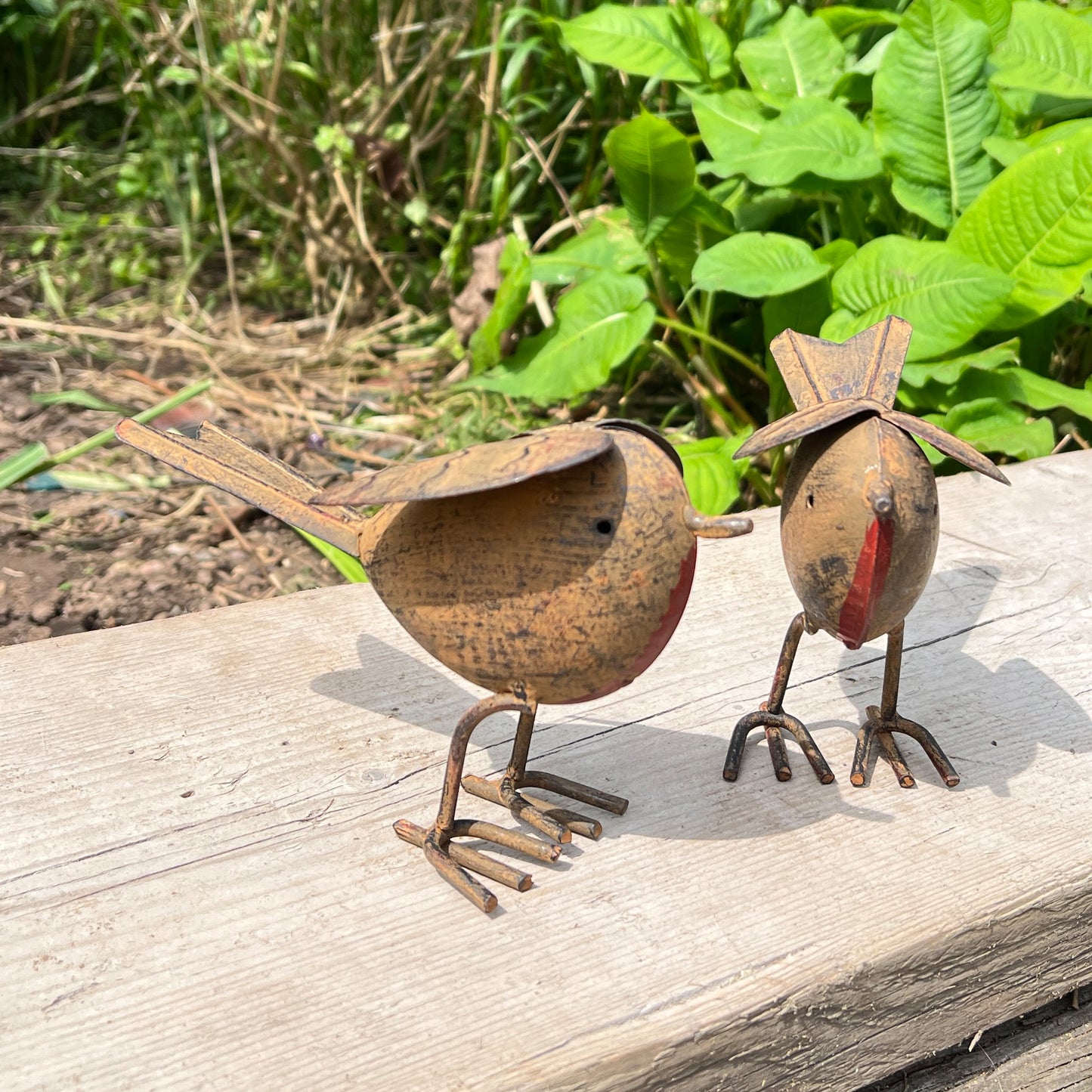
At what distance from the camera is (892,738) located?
1426 mm

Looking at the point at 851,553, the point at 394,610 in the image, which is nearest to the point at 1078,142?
the point at 851,553

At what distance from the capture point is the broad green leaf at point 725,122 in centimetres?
233

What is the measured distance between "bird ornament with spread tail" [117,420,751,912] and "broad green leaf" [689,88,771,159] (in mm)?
1401

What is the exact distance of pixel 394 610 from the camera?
121 cm

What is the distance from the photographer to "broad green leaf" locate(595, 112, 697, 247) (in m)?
2.34

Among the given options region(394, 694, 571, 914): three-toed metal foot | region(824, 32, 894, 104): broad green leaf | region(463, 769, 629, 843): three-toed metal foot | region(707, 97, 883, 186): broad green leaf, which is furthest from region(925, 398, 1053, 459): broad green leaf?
region(394, 694, 571, 914): three-toed metal foot

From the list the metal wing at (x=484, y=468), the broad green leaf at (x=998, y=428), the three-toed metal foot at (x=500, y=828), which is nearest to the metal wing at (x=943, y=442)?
the metal wing at (x=484, y=468)

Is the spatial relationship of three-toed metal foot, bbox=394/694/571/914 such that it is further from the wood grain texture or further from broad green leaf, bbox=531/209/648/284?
broad green leaf, bbox=531/209/648/284

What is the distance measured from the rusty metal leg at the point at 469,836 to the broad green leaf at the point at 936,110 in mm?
1654

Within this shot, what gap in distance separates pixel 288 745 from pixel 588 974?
526mm

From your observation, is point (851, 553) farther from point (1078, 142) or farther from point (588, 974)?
point (1078, 142)

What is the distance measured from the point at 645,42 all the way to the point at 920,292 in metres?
1.00

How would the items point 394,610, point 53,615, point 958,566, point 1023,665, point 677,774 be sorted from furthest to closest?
point 53,615 < point 958,566 < point 1023,665 < point 677,774 < point 394,610

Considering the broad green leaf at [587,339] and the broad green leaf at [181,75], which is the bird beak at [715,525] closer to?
the broad green leaf at [587,339]
